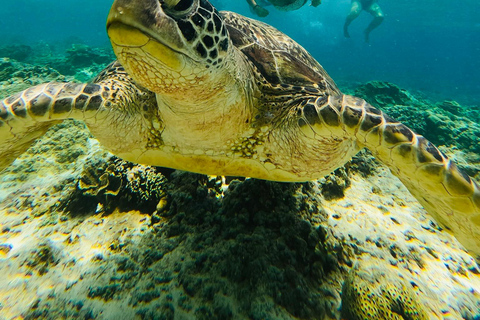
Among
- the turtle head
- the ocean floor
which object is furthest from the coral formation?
the turtle head

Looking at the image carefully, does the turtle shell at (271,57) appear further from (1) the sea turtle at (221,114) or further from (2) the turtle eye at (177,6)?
(2) the turtle eye at (177,6)

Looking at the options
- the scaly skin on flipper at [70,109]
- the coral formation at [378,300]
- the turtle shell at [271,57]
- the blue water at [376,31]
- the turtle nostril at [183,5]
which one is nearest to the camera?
the turtle nostril at [183,5]

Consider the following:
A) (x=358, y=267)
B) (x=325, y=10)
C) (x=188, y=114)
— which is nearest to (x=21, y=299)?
(x=188, y=114)

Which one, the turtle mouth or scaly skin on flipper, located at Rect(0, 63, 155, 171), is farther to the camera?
scaly skin on flipper, located at Rect(0, 63, 155, 171)

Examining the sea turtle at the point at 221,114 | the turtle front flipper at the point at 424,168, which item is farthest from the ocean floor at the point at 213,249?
the turtle front flipper at the point at 424,168

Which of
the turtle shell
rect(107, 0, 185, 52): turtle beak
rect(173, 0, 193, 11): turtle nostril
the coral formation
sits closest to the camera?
rect(107, 0, 185, 52): turtle beak

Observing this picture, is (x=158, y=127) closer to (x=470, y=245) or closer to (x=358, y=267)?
(x=358, y=267)

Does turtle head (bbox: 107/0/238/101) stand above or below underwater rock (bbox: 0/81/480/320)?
above

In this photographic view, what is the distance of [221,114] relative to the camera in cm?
179

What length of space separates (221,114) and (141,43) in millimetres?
744

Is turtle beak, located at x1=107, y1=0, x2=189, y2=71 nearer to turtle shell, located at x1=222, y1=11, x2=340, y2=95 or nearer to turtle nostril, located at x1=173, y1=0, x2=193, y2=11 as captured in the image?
turtle nostril, located at x1=173, y1=0, x2=193, y2=11

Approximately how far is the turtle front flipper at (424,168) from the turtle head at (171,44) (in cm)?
88

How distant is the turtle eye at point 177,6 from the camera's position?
1207mm

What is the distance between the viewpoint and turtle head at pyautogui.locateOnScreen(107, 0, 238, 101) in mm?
1137
